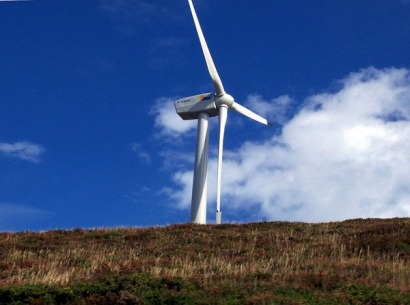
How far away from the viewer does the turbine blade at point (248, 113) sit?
44.9 meters

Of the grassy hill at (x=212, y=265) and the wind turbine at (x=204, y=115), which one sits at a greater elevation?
the wind turbine at (x=204, y=115)

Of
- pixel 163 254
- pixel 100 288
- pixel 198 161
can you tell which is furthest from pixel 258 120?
pixel 100 288

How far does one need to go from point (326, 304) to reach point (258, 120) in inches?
1379

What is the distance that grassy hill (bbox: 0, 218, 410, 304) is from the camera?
13344 millimetres

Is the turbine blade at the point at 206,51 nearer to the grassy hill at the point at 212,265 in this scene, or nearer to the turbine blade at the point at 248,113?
the turbine blade at the point at 248,113

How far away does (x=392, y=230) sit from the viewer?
95.1ft

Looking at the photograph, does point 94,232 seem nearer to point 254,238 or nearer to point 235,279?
point 254,238

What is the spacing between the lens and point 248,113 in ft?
152

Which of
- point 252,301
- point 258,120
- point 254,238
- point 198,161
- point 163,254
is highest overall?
point 258,120

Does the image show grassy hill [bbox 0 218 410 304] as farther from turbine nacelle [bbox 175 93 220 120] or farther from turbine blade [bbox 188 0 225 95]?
turbine blade [bbox 188 0 225 95]

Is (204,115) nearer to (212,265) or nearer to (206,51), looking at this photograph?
(206,51)

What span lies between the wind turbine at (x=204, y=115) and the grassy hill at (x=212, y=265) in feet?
19.9

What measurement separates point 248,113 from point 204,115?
3.57 meters

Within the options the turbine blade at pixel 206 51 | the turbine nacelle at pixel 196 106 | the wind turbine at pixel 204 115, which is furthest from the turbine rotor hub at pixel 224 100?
the turbine blade at pixel 206 51
